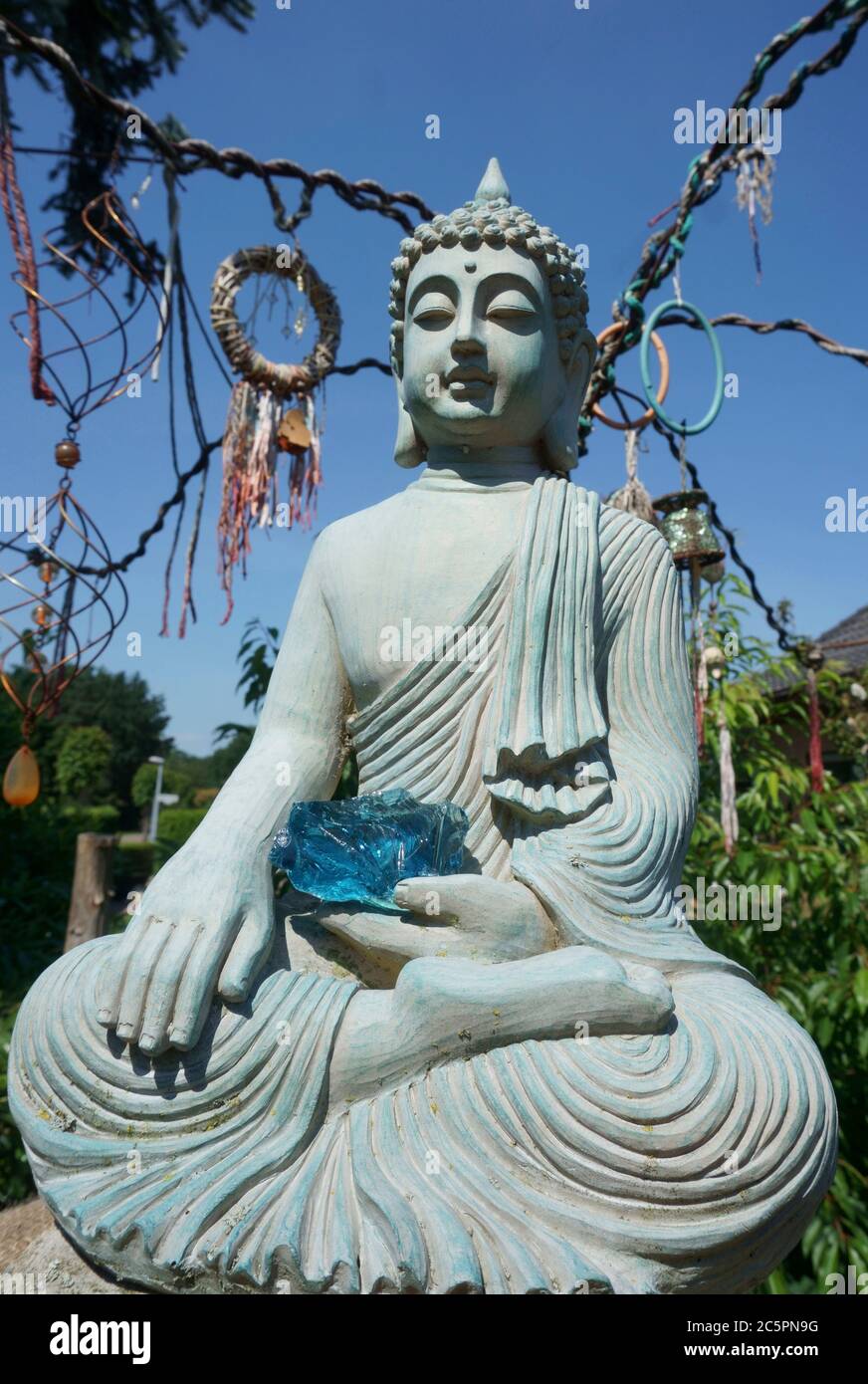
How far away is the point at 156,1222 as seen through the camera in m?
1.58

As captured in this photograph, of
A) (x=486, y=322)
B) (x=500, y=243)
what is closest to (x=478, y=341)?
(x=486, y=322)

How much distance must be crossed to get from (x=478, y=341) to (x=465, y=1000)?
5.18ft

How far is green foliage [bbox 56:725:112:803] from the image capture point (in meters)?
20.2

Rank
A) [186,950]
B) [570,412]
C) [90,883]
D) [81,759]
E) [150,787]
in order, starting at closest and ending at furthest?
[186,950], [570,412], [90,883], [81,759], [150,787]

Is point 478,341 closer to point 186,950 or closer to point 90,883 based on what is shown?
point 186,950

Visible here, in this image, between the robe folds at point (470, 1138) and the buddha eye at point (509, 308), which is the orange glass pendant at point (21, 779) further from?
the buddha eye at point (509, 308)

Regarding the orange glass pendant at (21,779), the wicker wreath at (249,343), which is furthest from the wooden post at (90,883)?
the wicker wreath at (249,343)

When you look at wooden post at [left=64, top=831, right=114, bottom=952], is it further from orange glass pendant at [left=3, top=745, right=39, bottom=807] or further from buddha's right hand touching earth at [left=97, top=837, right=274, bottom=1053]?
buddha's right hand touching earth at [left=97, top=837, right=274, bottom=1053]

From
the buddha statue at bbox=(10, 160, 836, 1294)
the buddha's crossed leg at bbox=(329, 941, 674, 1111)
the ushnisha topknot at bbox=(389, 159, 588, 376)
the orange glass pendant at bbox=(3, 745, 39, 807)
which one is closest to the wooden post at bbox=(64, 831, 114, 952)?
the orange glass pendant at bbox=(3, 745, 39, 807)

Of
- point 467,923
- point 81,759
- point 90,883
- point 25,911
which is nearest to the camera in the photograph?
point 467,923

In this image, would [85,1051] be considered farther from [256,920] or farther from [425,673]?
[425,673]

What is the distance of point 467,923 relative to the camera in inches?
75.2

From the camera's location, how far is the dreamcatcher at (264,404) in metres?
4.29

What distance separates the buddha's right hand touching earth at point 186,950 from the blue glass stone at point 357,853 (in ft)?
0.31
